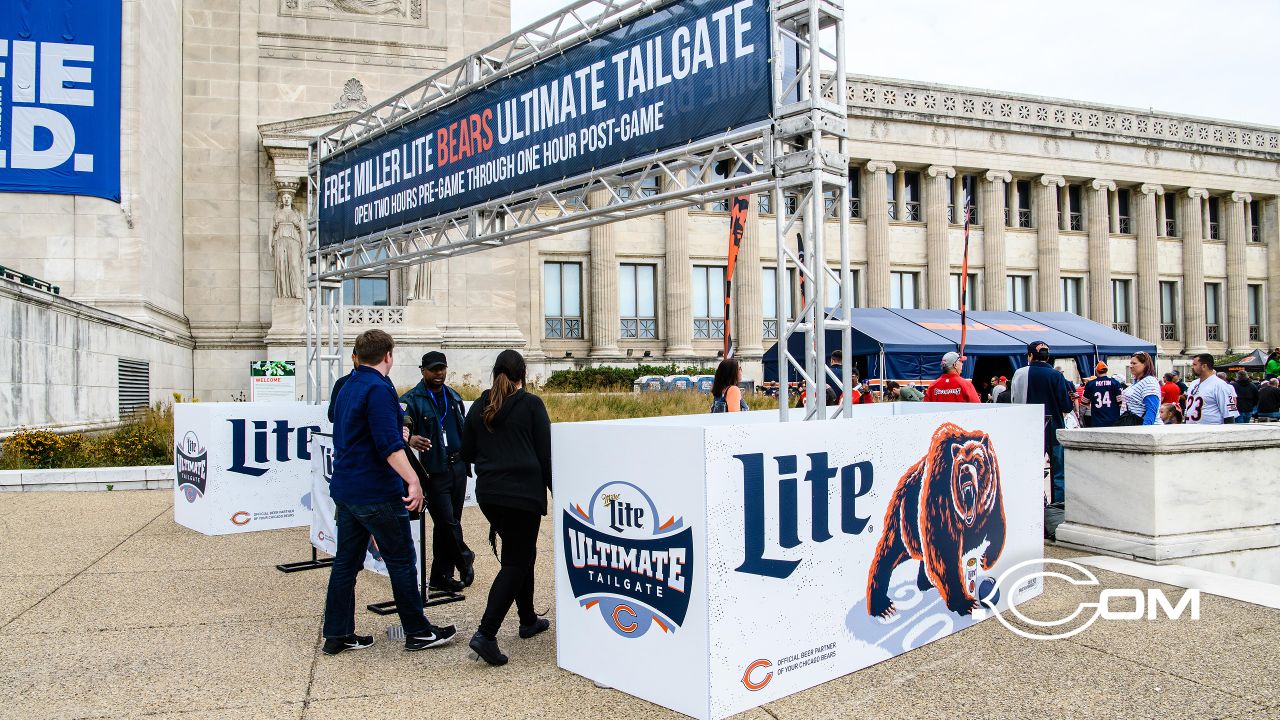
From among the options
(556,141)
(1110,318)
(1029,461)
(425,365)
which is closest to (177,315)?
(556,141)

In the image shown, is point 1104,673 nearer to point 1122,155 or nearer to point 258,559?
point 258,559

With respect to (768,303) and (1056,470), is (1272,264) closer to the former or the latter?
(768,303)

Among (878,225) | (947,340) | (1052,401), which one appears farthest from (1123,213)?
(1052,401)

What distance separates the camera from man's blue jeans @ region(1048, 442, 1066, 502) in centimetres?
1030

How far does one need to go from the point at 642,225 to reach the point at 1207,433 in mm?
26903

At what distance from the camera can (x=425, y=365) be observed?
7234mm

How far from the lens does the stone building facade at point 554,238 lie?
20109 mm

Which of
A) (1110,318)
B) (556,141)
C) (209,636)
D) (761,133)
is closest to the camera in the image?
(209,636)

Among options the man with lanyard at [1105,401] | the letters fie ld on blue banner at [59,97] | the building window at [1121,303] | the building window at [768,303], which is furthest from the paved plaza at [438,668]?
the building window at [1121,303]

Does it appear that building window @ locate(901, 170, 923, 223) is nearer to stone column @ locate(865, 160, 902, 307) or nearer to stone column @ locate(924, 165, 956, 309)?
stone column @ locate(924, 165, 956, 309)

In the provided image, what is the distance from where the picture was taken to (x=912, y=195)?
3900 centimetres

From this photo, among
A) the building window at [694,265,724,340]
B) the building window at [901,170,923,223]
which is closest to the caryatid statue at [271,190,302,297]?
the building window at [694,265,724,340]

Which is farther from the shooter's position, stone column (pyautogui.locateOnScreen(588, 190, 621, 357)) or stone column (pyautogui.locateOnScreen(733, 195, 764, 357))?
stone column (pyautogui.locateOnScreen(733, 195, 764, 357))

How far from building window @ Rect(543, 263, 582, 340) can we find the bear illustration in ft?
90.1
